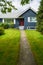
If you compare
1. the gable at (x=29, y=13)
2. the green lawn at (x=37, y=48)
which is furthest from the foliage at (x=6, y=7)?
the gable at (x=29, y=13)

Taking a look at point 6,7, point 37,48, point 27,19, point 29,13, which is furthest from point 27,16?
point 37,48

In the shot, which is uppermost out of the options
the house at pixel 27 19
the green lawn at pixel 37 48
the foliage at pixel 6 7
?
the foliage at pixel 6 7

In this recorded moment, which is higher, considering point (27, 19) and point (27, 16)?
point (27, 16)

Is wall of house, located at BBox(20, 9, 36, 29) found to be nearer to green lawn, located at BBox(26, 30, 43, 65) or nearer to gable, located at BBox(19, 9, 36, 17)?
gable, located at BBox(19, 9, 36, 17)

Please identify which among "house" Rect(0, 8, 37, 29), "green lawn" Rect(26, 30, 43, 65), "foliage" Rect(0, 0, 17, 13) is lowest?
"green lawn" Rect(26, 30, 43, 65)

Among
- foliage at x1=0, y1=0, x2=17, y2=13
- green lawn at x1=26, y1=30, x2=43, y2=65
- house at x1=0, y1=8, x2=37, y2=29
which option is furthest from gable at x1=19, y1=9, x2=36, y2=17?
foliage at x1=0, y1=0, x2=17, y2=13

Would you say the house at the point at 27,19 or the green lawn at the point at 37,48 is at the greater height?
the house at the point at 27,19

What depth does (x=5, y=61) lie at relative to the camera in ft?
52.0

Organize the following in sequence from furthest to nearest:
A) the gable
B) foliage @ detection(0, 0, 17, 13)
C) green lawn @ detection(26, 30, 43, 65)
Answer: the gable < foliage @ detection(0, 0, 17, 13) < green lawn @ detection(26, 30, 43, 65)

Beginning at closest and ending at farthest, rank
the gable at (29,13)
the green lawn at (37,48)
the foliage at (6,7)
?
the green lawn at (37,48) < the foliage at (6,7) < the gable at (29,13)

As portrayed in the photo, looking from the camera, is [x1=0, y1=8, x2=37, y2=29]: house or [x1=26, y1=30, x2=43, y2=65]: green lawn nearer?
[x1=26, y1=30, x2=43, y2=65]: green lawn

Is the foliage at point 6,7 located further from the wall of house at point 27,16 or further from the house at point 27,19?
the wall of house at point 27,16

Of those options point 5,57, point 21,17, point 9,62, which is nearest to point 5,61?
point 9,62

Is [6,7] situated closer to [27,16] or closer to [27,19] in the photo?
[27,16]
